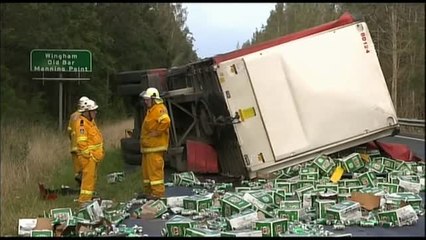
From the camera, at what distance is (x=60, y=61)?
43.9ft

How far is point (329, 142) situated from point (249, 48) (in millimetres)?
1755

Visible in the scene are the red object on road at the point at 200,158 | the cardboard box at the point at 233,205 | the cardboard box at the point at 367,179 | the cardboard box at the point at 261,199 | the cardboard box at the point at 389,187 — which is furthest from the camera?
the red object on road at the point at 200,158

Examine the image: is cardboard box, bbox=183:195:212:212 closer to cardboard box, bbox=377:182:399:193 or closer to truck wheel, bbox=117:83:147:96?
cardboard box, bbox=377:182:399:193

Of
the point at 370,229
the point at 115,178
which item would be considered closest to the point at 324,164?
the point at 370,229

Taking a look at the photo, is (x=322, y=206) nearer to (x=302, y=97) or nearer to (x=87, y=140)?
(x=302, y=97)

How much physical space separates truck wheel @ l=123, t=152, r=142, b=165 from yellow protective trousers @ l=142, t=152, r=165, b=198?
336 centimetres

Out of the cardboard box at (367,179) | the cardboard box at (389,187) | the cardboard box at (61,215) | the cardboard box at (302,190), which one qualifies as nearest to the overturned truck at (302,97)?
the cardboard box at (367,179)

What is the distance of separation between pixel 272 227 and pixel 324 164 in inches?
132

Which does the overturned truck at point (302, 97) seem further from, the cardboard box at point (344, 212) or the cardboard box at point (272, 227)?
the cardboard box at point (272, 227)

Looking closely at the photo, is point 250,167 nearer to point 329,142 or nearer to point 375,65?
point 329,142

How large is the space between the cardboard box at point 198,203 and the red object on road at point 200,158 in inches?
109

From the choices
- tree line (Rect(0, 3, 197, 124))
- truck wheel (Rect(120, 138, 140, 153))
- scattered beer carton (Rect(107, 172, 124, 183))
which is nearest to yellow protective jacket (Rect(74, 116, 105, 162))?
scattered beer carton (Rect(107, 172, 124, 183))

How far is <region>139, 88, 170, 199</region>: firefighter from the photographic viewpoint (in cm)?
802

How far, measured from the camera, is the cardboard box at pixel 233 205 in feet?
20.4
